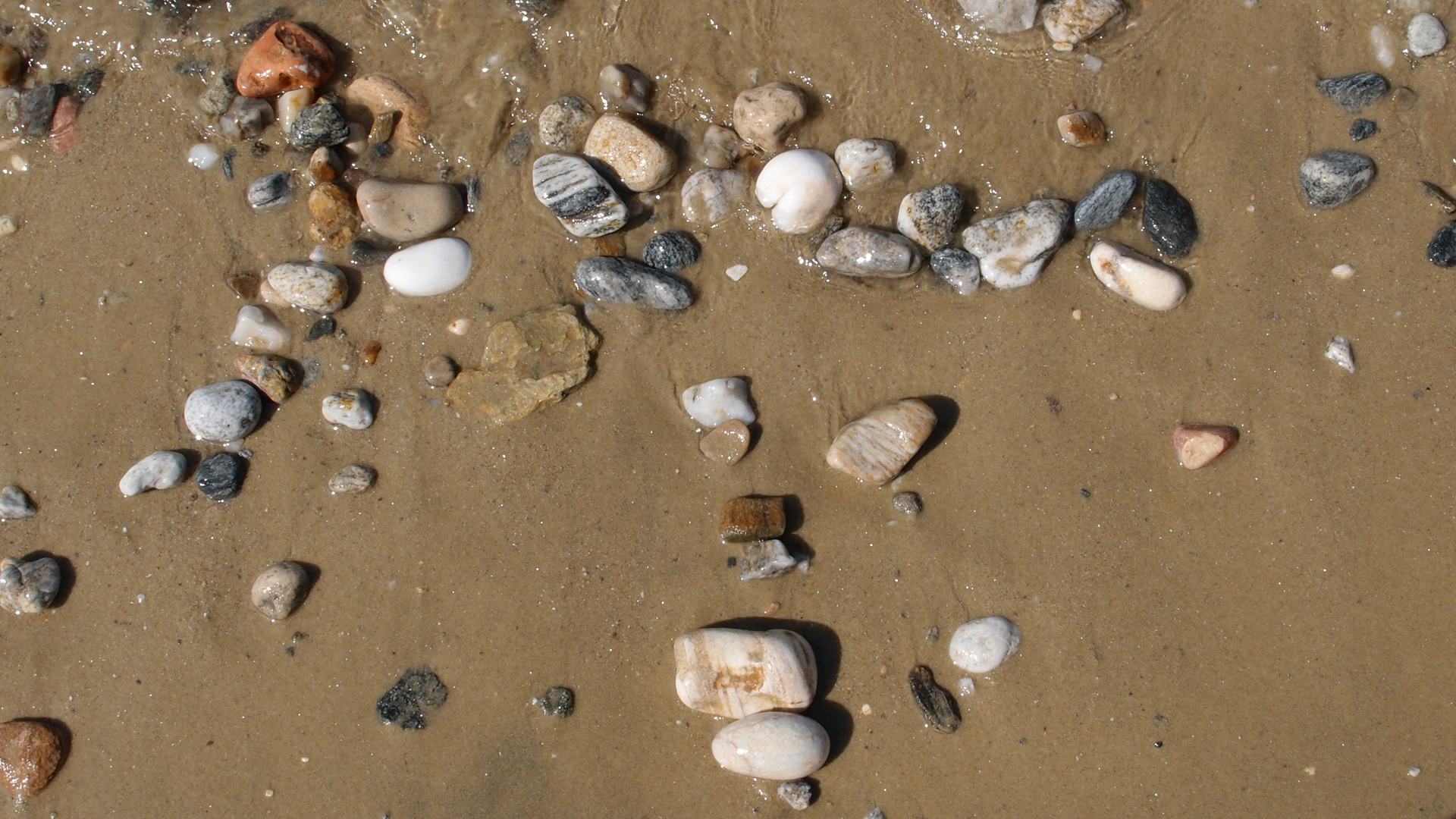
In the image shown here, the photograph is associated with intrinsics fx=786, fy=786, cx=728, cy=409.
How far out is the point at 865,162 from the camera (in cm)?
285

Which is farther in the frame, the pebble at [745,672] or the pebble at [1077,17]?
the pebble at [1077,17]

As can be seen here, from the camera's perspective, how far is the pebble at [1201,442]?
8.72 feet

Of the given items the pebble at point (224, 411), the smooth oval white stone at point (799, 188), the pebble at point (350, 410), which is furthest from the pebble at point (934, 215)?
the pebble at point (224, 411)

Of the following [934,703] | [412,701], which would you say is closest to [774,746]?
[934,703]

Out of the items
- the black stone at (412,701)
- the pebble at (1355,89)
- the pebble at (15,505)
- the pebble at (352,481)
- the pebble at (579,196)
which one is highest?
the pebble at (1355,89)

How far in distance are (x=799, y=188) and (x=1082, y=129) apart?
41.8 inches

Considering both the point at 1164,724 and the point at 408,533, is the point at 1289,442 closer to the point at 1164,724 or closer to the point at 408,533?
the point at 1164,724

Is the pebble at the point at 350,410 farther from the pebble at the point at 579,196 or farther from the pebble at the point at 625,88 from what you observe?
the pebble at the point at 625,88

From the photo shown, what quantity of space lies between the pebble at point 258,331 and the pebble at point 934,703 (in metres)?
2.59

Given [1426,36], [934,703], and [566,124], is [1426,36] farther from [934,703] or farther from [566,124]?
[566,124]

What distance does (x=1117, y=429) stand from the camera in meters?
2.75

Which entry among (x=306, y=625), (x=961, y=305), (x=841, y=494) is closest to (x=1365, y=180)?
(x=961, y=305)

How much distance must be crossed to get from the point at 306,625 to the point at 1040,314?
9.30 ft

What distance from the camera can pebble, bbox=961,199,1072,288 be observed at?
9.05 feet
